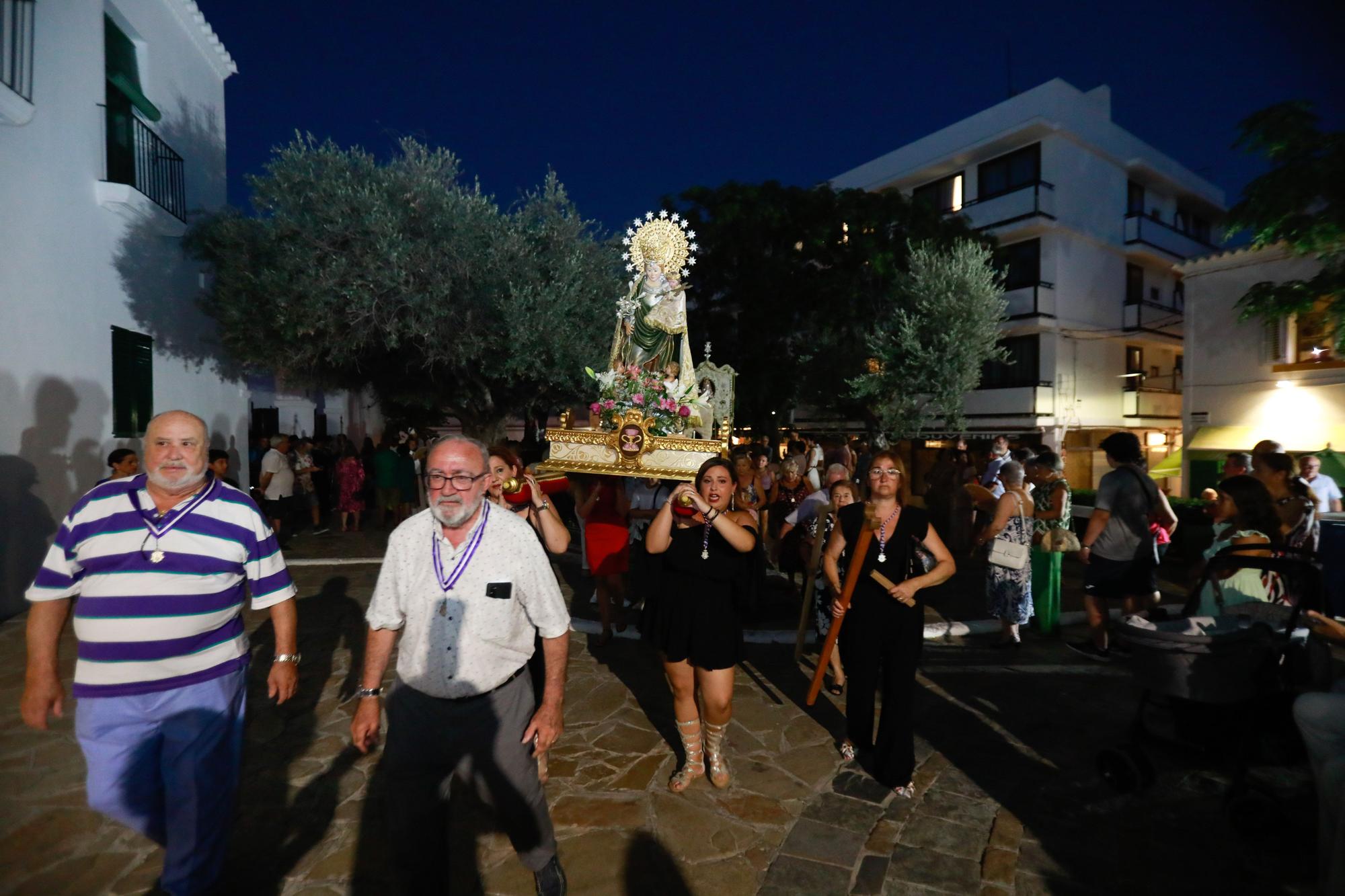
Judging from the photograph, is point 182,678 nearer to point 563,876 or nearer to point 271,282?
point 563,876

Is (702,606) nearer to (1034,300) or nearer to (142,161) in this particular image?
(142,161)

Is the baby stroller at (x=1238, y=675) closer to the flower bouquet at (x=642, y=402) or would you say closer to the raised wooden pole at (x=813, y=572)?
the raised wooden pole at (x=813, y=572)

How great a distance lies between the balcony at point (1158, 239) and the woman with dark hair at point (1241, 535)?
23.7 meters

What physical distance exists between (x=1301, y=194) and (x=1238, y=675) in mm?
8010

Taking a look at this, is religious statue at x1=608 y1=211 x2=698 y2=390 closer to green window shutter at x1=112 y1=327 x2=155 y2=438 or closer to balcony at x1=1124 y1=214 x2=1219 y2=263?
green window shutter at x1=112 y1=327 x2=155 y2=438

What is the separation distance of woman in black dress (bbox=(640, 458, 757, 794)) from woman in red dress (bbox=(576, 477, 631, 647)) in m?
2.34

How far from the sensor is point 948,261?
19453mm

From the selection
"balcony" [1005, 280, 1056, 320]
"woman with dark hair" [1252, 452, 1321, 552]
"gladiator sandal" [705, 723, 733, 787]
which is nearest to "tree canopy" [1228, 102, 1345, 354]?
"woman with dark hair" [1252, 452, 1321, 552]

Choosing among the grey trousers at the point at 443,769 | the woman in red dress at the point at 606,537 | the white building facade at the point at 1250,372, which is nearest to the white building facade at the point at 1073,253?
the white building facade at the point at 1250,372

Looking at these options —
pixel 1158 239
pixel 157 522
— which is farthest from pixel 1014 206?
pixel 157 522

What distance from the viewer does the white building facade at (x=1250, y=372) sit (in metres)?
15.2

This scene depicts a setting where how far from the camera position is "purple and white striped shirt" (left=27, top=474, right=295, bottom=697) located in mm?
2590

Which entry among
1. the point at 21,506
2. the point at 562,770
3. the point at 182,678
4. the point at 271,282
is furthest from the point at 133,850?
the point at 271,282

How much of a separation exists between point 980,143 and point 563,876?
2584 cm
